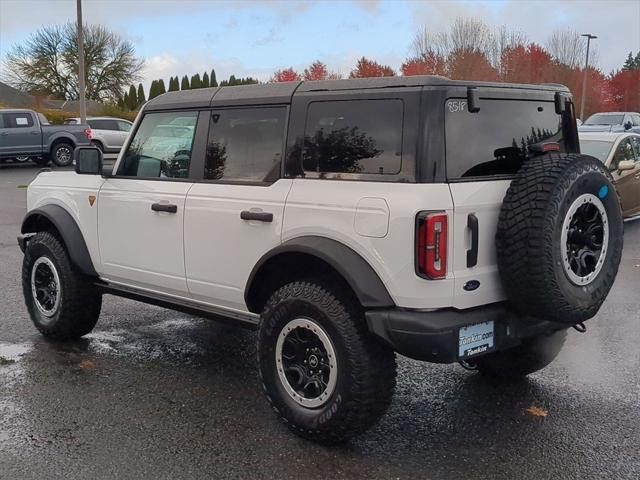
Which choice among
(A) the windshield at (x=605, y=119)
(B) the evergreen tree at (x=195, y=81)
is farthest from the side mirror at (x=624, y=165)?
(B) the evergreen tree at (x=195, y=81)

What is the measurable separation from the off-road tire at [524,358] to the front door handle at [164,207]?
87.9 inches

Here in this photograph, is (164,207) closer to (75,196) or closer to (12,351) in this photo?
(75,196)

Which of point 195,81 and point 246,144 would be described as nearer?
point 246,144

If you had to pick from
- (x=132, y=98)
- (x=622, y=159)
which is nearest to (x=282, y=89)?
(x=622, y=159)

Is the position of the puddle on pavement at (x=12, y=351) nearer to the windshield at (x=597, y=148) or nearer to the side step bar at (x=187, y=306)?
the side step bar at (x=187, y=306)

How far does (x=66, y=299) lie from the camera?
5242mm

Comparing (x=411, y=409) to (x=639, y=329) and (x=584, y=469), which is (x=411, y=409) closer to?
(x=584, y=469)

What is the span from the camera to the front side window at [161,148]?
4.58 m

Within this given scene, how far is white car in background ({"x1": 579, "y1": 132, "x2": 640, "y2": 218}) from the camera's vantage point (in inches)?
381

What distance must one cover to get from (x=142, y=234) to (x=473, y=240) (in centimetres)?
236

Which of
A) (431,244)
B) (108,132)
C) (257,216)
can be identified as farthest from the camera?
(108,132)

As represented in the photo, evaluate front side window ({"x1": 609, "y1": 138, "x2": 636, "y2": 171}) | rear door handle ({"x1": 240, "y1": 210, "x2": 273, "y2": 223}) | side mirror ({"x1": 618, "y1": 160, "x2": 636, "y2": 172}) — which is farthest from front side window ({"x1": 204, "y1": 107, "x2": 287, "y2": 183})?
front side window ({"x1": 609, "y1": 138, "x2": 636, "y2": 171})

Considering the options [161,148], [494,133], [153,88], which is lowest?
[161,148]

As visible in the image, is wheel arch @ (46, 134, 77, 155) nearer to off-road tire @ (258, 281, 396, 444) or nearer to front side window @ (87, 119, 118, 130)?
front side window @ (87, 119, 118, 130)
